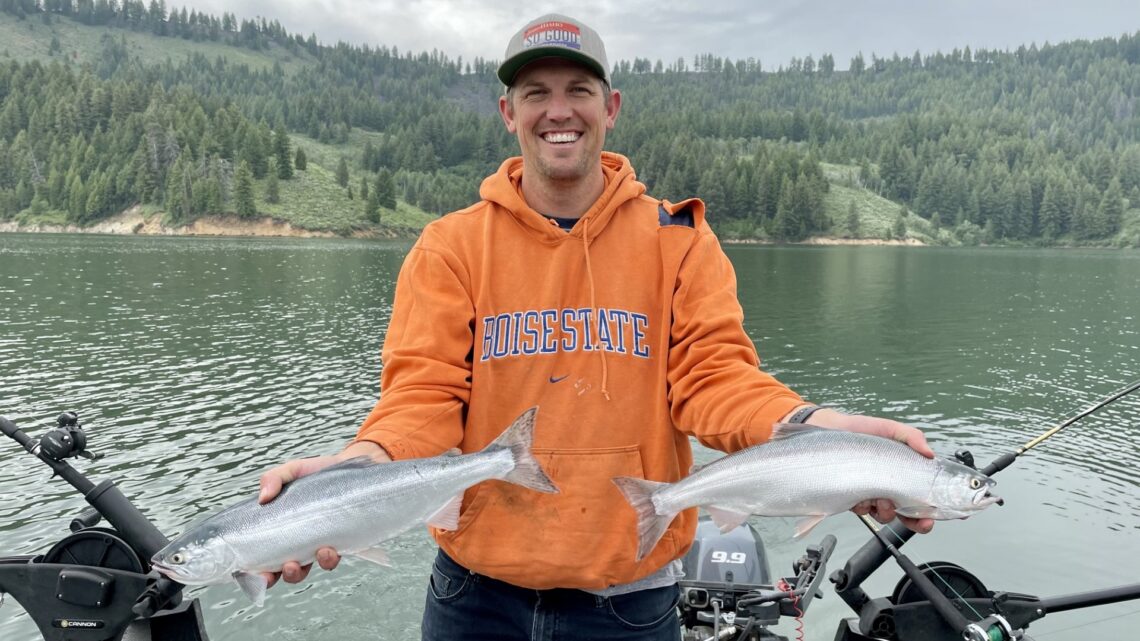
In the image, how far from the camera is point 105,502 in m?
4.89

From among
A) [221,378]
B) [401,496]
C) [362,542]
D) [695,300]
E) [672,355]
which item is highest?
[695,300]

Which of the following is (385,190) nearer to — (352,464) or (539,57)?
(539,57)

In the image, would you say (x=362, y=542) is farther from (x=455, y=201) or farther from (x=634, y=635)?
(x=455, y=201)

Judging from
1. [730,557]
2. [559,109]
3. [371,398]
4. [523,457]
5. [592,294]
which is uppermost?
[559,109]

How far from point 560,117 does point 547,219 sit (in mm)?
532

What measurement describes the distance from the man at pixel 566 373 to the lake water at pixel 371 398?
6830 mm

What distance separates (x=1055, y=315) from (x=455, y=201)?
152308mm

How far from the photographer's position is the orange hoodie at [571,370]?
3.55 meters

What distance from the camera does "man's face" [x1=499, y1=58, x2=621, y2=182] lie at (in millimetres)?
3775

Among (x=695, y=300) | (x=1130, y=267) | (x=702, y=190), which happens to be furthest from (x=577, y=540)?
(x=702, y=190)

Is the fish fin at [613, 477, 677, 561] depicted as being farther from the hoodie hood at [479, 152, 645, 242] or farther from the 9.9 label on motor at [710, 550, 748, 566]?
the 9.9 label on motor at [710, 550, 748, 566]

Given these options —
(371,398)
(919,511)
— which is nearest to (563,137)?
(919,511)

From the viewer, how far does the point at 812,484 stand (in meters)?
3.44

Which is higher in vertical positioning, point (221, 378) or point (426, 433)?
point (426, 433)
